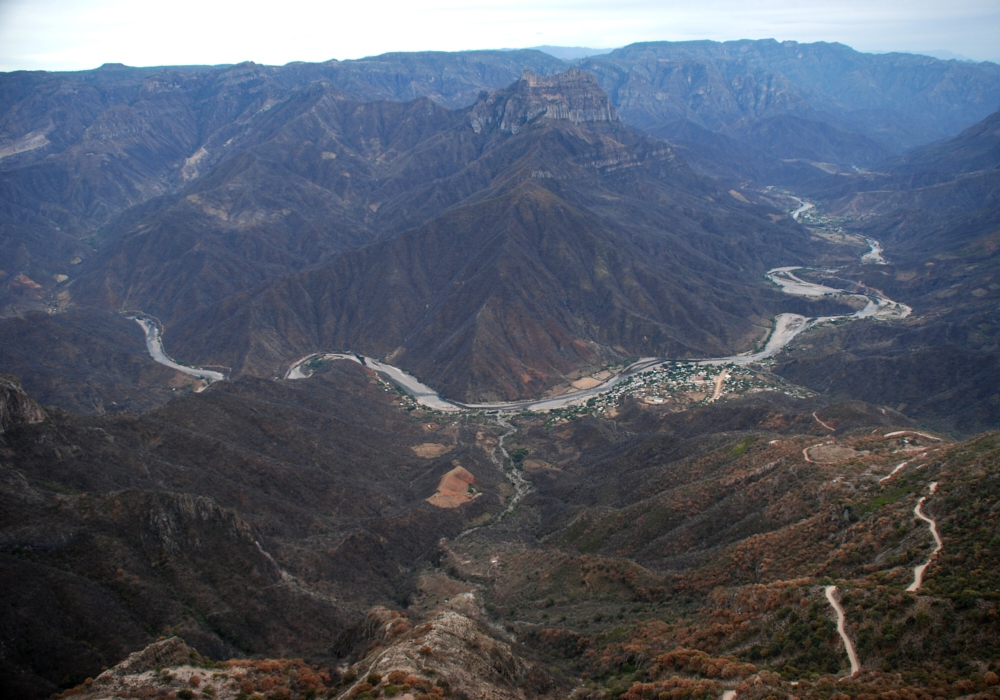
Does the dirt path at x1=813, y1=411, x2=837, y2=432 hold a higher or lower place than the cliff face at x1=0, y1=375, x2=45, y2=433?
lower

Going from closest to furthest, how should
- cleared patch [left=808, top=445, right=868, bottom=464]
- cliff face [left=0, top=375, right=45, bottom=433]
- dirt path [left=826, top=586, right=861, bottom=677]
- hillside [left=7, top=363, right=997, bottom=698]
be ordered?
dirt path [left=826, top=586, right=861, bottom=677] → hillside [left=7, top=363, right=997, bottom=698] → cliff face [left=0, top=375, right=45, bottom=433] → cleared patch [left=808, top=445, right=868, bottom=464]

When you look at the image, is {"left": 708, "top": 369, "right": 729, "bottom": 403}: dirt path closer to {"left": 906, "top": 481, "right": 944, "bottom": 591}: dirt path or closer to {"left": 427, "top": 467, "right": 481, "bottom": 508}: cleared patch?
{"left": 427, "top": 467, "right": 481, "bottom": 508}: cleared patch

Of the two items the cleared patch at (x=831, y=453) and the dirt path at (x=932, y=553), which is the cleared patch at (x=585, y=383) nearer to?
the cleared patch at (x=831, y=453)

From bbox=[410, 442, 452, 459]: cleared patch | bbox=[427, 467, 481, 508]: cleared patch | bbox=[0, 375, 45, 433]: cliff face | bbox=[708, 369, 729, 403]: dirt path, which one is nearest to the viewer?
bbox=[0, 375, 45, 433]: cliff face

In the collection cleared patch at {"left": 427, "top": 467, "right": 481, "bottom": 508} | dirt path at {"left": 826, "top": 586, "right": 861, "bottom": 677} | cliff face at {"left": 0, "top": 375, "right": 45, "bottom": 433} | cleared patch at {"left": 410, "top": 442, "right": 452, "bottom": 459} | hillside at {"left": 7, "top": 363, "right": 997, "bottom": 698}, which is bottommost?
cleared patch at {"left": 410, "top": 442, "right": 452, "bottom": 459}

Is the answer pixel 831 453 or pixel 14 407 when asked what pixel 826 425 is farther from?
pixel 14 407

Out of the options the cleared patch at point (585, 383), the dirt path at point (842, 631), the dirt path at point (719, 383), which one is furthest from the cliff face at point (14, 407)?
the dirt path at point (719, 383)

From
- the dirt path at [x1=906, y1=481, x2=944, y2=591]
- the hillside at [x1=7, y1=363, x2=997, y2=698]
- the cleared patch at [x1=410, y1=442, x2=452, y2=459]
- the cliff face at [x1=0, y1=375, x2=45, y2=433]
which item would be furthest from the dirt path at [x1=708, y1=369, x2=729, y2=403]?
the cliff face at [x1=0, y1=375, x2=45, y2=433]
